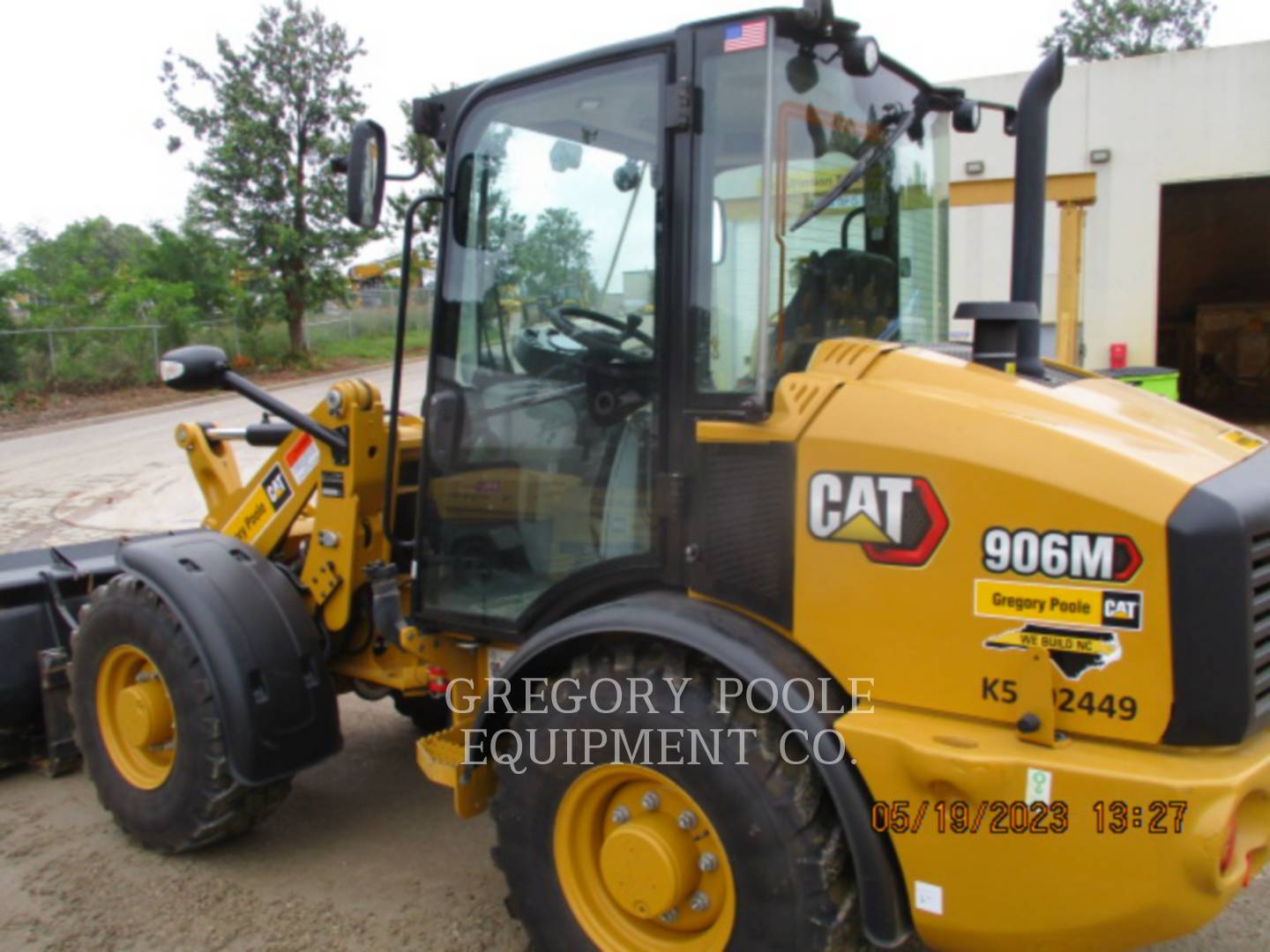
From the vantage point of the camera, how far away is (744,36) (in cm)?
240

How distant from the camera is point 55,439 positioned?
15.4 metres

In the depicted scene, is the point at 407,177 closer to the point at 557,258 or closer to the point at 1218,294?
the point at 557,258

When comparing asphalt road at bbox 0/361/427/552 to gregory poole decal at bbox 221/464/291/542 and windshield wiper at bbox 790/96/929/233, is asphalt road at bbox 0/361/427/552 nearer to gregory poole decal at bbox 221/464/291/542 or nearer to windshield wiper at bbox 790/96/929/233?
gregory poole decal at bbox 221/464/291/542

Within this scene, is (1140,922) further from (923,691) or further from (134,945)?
(134,945)

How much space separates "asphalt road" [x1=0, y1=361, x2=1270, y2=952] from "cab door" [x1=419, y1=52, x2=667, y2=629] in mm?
901

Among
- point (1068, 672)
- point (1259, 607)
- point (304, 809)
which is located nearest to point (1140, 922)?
point (1068, 672)

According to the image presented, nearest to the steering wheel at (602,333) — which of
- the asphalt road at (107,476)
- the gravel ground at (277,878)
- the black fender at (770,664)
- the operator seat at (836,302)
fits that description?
the operator seat at (836,302)

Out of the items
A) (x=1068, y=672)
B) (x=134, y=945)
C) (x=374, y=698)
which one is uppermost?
(x=1068, y=672)

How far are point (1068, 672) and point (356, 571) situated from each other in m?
2.38

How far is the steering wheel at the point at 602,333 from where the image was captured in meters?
2.72

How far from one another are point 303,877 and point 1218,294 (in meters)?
21.2

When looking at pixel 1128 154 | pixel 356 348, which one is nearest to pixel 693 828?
pixel 1128 154

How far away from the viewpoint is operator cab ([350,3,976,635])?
2.48m

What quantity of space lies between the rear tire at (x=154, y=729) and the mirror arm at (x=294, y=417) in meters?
0.72
